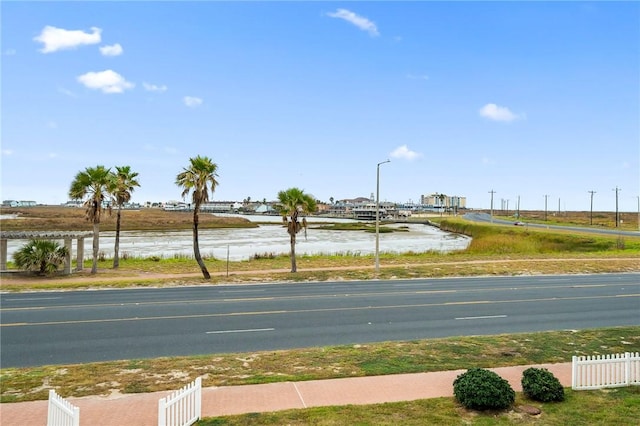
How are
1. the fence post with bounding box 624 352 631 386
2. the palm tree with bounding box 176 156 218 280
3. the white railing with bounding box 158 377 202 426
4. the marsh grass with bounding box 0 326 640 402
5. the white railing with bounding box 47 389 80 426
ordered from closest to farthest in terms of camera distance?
1. the white railing with bounding box 47 389 80 426
2. the white railing with bounding box 158 377 202 426
3. the marsh grass with bounding box 0 326 640 402
4. the fence post with bounding box 624 352 631 386
5. the palm tree with bounding box 176 156 218 280

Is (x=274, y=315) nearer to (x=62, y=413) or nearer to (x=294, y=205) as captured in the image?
(x=62, y=413)

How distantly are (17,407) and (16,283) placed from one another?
81.2 ft

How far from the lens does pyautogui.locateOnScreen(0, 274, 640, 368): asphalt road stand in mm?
15523

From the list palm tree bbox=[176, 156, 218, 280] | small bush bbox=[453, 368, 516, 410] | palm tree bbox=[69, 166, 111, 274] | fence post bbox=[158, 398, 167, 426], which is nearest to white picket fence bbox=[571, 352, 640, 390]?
small bush bbox=[453, 368, 516, 410]

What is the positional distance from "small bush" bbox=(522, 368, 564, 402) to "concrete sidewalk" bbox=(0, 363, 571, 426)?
0.63 meters

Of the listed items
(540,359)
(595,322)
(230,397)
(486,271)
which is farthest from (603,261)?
(230,397)

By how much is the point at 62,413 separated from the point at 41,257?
3018 cm

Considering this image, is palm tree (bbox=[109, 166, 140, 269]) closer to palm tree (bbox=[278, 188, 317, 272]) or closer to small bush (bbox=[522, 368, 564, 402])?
palm tree (bbox=[278, 188, 317, 272])

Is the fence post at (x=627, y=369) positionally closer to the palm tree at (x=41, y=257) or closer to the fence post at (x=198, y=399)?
the fence post at (x=198, y=399)

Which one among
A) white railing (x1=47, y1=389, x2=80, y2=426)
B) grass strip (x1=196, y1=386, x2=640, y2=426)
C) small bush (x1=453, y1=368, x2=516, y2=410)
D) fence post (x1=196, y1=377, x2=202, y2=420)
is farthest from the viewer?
small bush (x1=453, y1=368, x2=516, y2=410)

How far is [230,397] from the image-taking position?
1047 centimetres

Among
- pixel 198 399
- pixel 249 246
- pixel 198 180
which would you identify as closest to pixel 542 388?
pixel 198 399

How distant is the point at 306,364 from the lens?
12.8 meters

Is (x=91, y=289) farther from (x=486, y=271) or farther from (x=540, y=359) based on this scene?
(x=486, y=271)
